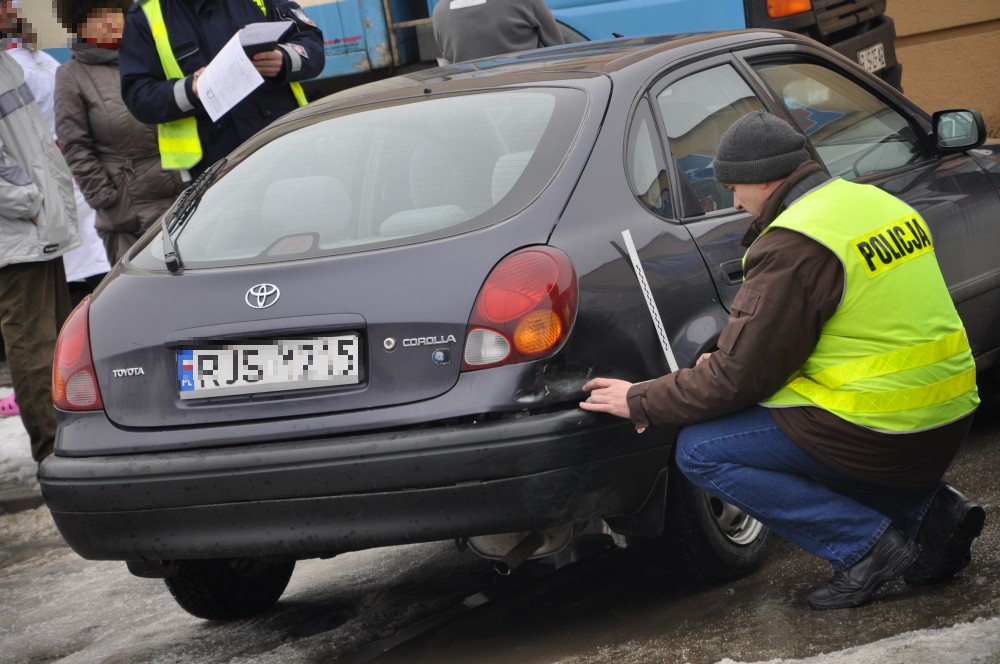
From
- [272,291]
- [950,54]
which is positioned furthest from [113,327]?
[950,54]

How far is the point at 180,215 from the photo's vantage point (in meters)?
4.10

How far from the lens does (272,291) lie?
138 inches

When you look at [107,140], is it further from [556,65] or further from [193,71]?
[556,65]

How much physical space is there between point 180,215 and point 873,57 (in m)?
5.78

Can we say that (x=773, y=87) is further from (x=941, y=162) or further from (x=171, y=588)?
(x=171, y=588)

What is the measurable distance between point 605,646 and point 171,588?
4.75 feet

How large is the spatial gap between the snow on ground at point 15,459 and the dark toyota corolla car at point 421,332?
9.16ft

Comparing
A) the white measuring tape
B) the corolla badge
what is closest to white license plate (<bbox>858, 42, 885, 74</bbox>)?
the white measuring tape

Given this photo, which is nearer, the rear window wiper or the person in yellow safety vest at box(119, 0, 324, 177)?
the rear window wiper

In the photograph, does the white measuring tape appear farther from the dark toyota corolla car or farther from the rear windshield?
the rear windshield

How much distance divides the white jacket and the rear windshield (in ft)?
7.58

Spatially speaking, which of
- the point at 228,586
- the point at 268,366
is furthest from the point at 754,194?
the point at 228,586

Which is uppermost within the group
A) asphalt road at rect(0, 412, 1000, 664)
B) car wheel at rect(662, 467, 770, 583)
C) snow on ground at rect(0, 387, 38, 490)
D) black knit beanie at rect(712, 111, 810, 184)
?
black knit beanie at rect(712, 111, 810, 184)

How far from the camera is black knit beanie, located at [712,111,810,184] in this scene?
11.1ft
